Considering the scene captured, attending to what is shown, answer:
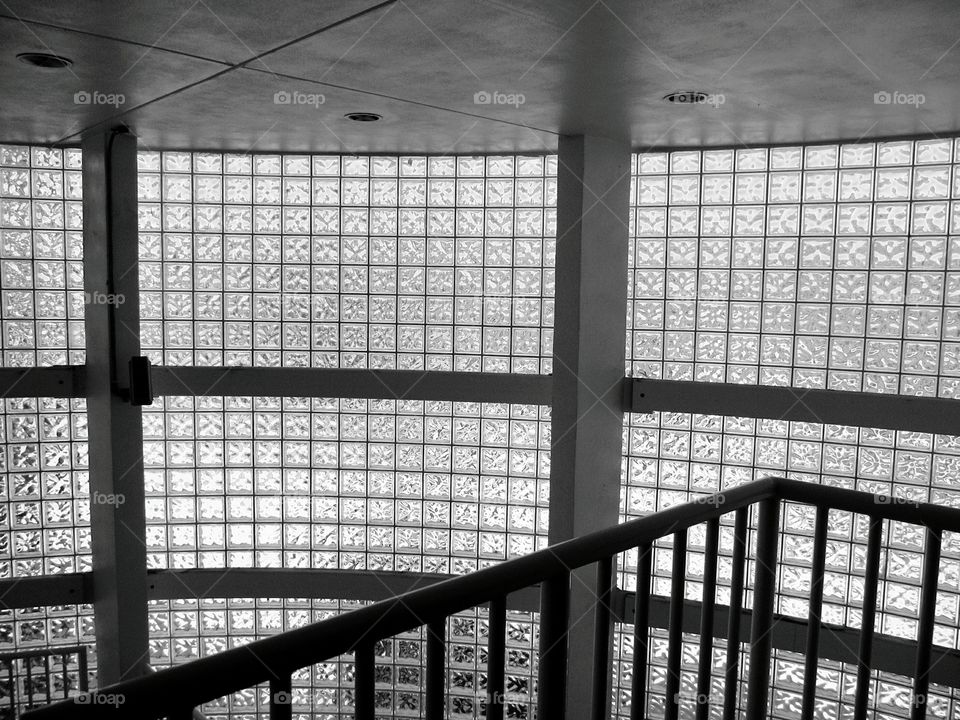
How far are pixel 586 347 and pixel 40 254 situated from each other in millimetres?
9992

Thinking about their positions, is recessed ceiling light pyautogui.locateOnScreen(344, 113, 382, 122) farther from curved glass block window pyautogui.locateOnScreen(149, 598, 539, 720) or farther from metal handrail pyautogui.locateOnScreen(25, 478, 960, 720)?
curved glass block window pyautogui.locateOnScreen(149, 598, 539, 720)

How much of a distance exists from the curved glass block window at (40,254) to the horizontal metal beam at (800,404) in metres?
10.2

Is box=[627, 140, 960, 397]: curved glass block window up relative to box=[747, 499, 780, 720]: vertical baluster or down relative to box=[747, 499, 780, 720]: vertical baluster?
up

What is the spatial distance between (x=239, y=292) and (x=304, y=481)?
12.5 ft

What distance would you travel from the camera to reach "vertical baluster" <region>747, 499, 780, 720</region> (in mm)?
3734

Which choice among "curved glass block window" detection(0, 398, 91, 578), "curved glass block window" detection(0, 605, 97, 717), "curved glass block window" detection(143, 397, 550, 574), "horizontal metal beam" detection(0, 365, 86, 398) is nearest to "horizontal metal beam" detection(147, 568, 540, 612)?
"curved glass block window" detection(143, 397, 550, 574)

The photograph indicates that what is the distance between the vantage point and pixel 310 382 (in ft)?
41.9

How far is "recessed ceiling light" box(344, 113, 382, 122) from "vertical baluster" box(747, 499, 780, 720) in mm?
7820

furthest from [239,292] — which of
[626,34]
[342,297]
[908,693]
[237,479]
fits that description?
[908,693]

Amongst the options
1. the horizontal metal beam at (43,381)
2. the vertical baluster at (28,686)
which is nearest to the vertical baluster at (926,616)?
the horizontal metal beam at (43,381)

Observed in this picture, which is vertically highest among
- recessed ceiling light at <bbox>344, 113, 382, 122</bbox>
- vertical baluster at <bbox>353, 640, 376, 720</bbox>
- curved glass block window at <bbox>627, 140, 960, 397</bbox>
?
recessed ceiling light at <bbox>344, 113, 382, 122</bbox>

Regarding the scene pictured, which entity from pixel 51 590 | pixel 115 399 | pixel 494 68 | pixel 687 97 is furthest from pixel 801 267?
pixel 51 590

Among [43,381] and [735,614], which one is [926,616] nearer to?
[735,614]

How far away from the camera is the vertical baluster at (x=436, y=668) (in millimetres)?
2258
